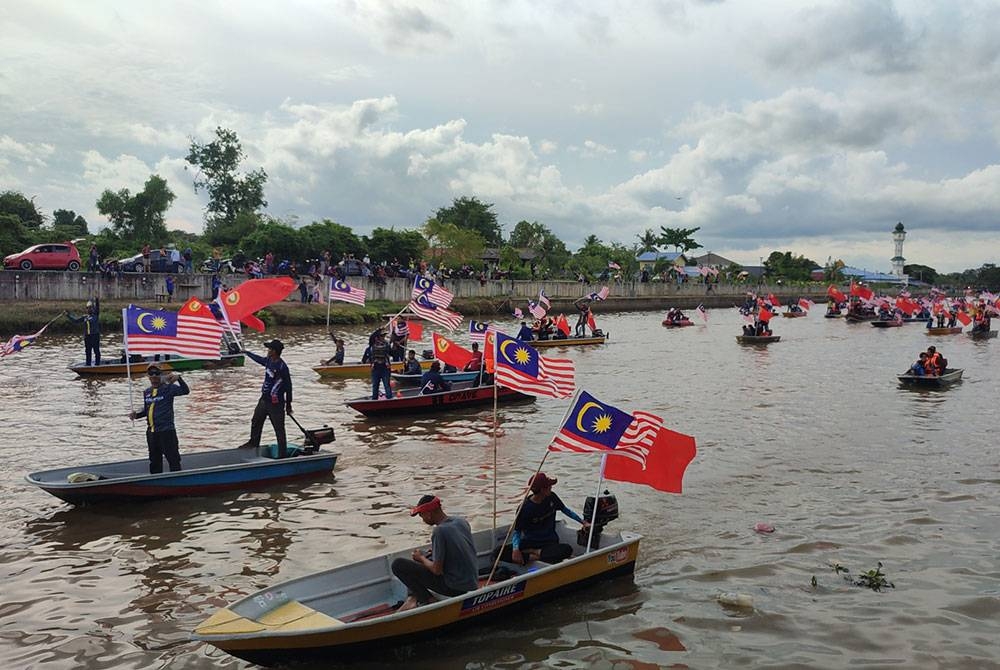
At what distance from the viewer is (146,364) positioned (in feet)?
88.3

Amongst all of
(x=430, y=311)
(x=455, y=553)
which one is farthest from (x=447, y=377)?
(x=455, y=553)

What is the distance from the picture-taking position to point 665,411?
23078 mm

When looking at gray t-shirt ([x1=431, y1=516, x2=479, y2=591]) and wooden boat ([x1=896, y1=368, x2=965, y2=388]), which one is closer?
gray t-shirt ([x1=431, y1=516, x2=479, y2=591])

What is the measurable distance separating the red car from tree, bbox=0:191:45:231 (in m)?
25.1

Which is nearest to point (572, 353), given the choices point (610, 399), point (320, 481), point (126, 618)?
point (610, 399)

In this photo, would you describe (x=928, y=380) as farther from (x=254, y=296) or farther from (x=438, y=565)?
(x=438, y=565)

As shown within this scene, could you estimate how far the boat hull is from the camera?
20.3 metres

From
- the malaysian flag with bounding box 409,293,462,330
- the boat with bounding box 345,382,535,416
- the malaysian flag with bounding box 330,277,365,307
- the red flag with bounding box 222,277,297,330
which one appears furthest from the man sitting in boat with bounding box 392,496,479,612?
the malaysian flag with bounding box 330,277,365,307

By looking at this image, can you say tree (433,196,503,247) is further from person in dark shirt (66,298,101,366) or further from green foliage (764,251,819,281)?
person in dark shirt (66,298,101,366)

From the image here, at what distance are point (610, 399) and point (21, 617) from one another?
18.6 metres

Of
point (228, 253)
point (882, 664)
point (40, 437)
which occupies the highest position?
point (228, 253)

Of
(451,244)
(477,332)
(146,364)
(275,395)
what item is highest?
(451,244)

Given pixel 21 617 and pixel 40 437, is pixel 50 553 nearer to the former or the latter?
pixel 21 617

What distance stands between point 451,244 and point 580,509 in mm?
69947
